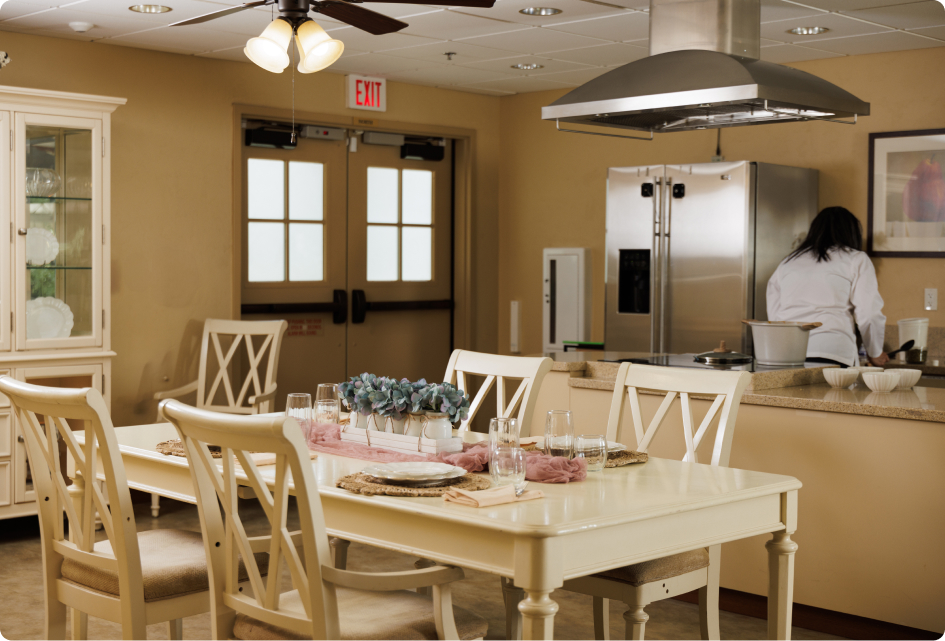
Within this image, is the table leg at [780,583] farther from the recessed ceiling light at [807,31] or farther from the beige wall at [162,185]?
the beige wall at [162,185]

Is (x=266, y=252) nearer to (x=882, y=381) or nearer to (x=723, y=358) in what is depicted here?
(x=723, y=358)

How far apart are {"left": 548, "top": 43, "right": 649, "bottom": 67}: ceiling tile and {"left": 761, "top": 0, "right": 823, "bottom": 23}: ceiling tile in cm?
83

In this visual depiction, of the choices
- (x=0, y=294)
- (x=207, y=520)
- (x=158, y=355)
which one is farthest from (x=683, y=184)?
(x=207, y=520)

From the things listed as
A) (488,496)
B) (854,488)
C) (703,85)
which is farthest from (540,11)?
(488,496)

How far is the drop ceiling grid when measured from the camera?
13.8ft

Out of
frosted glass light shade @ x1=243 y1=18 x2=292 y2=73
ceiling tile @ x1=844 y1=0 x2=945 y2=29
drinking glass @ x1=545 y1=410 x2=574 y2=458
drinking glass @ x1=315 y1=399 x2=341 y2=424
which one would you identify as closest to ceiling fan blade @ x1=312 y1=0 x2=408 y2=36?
frosted glass light shade @ x1=243 y1=18 x2=292 y2=73

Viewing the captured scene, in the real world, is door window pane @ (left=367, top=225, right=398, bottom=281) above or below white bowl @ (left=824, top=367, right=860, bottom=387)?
above

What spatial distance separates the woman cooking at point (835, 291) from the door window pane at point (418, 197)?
2583mm

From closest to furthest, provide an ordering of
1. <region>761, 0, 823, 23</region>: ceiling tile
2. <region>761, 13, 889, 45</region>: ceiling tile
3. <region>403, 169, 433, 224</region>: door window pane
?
<region>761, 0, 823, 23</region>: ceiling tile
<region>761, 13, 889, 45</region>: ceiling tile
<region>403, 169, 433, 224</region>: door window pane

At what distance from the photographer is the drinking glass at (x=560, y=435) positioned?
2.44m

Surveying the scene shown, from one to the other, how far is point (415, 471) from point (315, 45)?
1270mm

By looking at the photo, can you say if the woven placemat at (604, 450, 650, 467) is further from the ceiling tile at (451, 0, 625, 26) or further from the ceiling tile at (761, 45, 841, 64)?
the ceiling tile at (761, 45, 841, 64)

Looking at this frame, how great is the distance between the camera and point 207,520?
2.20 m

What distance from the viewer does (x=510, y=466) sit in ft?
7.16
